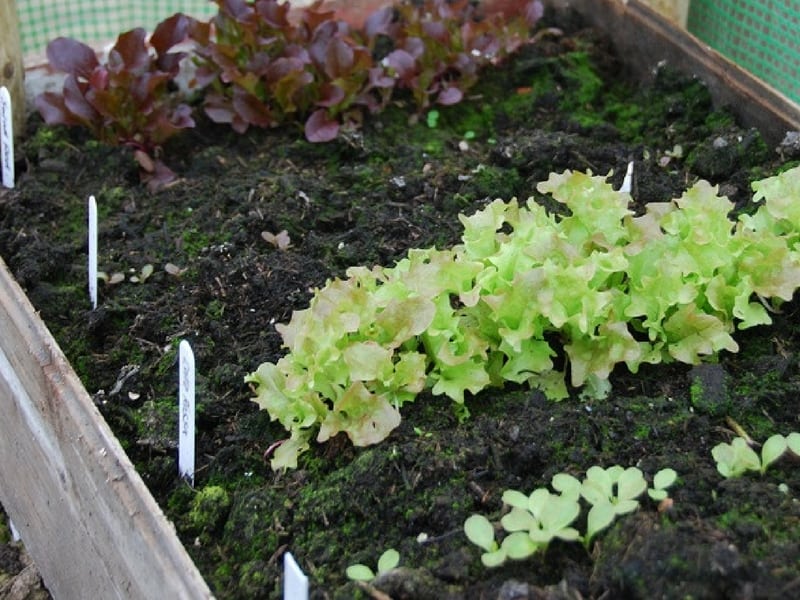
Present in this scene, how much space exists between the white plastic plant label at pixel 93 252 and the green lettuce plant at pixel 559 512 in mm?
1268

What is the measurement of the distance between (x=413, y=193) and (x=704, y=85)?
100 centimetres

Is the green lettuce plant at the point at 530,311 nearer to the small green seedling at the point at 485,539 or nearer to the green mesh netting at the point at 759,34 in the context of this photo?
the small green seedling at the point at 485,539

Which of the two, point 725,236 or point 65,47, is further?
point 65,47

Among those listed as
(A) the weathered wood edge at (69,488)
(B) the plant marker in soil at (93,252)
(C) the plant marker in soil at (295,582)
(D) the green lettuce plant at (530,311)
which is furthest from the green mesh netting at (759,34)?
(C) the plant marker in soil at (295,582)

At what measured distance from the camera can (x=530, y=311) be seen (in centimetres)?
221

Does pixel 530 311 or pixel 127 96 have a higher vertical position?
pixel 530 311

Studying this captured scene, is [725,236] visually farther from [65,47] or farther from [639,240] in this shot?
[65,47]

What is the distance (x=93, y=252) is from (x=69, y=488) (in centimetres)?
59

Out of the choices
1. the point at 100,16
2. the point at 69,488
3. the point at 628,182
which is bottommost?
→ the point at 100,16

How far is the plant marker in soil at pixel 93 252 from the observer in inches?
105

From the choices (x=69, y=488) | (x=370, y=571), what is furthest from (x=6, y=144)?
(x=370, y=571)

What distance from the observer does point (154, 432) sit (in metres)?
2.37

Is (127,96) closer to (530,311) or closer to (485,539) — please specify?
(530,311)

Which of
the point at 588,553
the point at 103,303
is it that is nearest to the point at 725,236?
the point at 588,553
